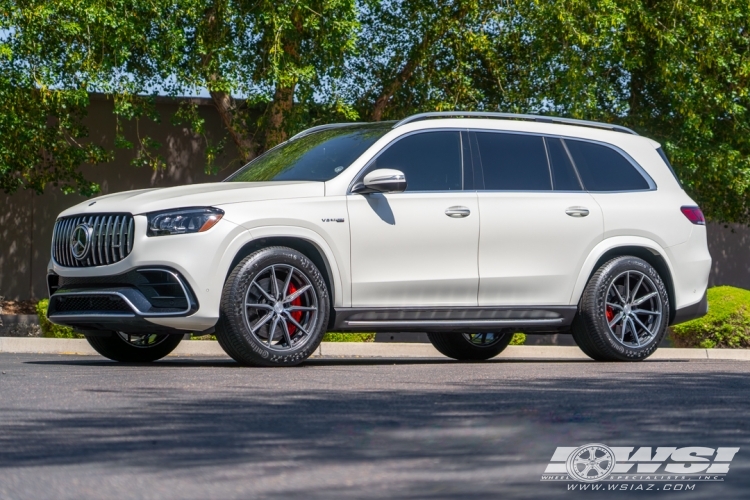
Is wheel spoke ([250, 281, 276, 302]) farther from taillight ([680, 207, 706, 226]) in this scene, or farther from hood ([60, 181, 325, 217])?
taillight ([680, 207, 706, 226])

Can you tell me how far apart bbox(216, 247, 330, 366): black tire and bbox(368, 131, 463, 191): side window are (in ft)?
3.63

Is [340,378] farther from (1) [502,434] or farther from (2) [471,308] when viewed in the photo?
(1) [502,434]

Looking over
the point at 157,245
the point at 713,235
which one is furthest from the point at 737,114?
the point at 157,245

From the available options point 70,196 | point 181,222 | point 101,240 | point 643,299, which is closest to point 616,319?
point 643,299

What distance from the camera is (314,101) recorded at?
18250 mm

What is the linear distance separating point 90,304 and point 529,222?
11.1 ft

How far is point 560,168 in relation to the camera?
10328 mm

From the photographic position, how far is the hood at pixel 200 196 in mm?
8570

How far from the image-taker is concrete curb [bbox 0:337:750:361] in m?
12.7

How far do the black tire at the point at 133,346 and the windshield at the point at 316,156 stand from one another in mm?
1404

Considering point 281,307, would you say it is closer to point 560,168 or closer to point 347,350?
point 560,168

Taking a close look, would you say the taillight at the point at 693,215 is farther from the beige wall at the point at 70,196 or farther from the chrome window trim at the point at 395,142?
the beige wall at the point at 70,196

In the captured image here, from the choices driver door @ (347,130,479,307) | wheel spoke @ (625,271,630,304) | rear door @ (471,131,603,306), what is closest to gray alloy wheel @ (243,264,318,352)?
driver door @ (347,130,479,307)

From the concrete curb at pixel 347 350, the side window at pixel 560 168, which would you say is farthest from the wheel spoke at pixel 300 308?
the concrete curb at pixel 347 350
